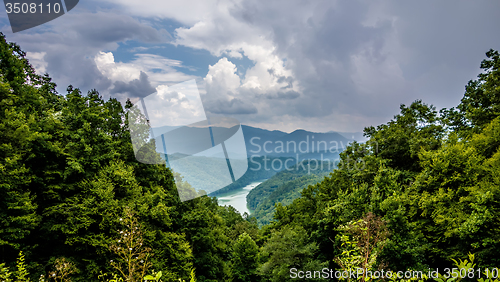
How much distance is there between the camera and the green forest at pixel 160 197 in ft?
29.5

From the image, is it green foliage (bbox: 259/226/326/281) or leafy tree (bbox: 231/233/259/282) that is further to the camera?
leafy tree (bbox: 231/233/259/282)

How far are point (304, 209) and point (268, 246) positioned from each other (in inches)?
310

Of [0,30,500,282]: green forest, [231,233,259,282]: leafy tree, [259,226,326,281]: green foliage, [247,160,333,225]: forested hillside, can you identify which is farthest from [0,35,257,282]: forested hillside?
[247,160,333,225]: forested hillside

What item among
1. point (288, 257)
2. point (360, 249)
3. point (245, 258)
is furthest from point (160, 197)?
point (245, 258)

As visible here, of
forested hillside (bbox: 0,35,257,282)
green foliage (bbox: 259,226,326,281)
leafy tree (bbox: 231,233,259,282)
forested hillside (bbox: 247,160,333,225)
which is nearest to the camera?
forested hillside (bbox: 0,35,257,282)

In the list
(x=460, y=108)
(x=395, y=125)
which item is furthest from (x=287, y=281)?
(x=460, y=108)

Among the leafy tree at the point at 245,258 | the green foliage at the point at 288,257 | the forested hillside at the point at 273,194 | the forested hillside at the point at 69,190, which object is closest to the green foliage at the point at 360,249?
the forested hillside at the point at 69,190

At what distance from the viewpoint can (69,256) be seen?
10375 millimetres

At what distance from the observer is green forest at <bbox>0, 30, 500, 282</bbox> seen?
9.00 m

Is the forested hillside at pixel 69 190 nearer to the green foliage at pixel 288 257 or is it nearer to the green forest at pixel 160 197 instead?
the green forest at pixel 160 197

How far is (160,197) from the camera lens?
43.0 feet

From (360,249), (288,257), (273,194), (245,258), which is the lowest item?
(273,194)

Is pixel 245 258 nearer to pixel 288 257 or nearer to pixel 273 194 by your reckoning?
pixel 288 257

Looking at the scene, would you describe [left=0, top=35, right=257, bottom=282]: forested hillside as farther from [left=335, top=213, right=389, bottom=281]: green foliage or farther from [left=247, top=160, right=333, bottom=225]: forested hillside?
[left=247, top=160, right=333, bottom=225]: forested hillside
